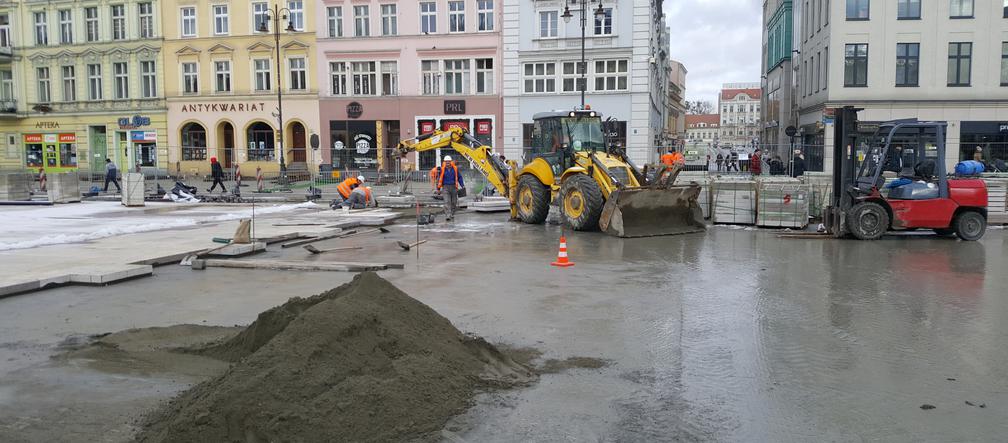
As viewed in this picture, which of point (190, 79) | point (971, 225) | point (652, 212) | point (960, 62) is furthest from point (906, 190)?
point (190, 79)

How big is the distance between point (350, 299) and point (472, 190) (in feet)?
65.7

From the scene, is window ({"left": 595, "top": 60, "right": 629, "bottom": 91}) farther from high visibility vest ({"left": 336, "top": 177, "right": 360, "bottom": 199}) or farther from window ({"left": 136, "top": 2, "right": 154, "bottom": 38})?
window ({"left": 136, "top": 2, "right": 154, "bottom": 38})

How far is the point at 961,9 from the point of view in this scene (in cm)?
3391

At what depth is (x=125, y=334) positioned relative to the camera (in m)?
7.03

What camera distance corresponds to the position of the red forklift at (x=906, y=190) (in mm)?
14641

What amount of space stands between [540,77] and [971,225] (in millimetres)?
26362

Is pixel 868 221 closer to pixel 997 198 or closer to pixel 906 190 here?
pixel 906 190

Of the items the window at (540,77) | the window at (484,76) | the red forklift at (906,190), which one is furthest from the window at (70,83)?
the red forklift at (906,190)

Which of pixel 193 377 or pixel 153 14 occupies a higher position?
pixel 153 14

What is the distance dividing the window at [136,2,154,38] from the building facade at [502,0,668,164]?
69.3 feet

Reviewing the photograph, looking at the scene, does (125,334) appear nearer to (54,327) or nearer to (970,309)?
(54,327)

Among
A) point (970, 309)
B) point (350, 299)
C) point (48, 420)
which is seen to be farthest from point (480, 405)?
point (970, 309)

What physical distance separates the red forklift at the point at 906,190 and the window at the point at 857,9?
75.7 ft

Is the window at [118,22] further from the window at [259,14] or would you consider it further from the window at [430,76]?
the window at [430,76]
